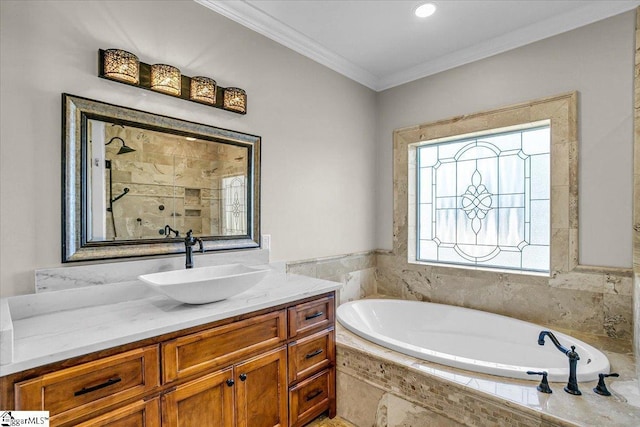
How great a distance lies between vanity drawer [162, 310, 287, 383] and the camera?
1294 millimetres

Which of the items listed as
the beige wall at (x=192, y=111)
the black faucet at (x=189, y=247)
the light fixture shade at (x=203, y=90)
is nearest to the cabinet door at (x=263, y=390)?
the black faucet at (x=189, y=247)

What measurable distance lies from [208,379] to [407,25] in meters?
2.62

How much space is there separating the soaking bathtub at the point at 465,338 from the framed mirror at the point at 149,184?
117cm

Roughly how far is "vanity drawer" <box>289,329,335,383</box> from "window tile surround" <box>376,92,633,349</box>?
1408 millimetres

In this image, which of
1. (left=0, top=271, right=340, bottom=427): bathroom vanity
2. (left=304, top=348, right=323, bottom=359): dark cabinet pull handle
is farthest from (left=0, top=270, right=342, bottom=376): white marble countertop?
(left=304, top=348, right=323, bottom=359): dark cabinet pull handle

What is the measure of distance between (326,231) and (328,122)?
3.23ft

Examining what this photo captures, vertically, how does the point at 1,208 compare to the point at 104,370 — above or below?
above

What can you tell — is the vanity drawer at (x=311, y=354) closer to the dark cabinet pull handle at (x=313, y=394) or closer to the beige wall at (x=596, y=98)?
the dark cabinet pull handle at (x=313, y=394)

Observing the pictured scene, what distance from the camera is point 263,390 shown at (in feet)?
5.35

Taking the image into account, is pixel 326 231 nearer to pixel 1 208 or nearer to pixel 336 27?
A: pixel 336 27

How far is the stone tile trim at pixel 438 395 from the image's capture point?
142 cm

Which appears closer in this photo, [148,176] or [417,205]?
[148,176]

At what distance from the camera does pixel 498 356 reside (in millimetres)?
2369

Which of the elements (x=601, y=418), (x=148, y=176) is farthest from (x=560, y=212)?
(x=148, y=176)
